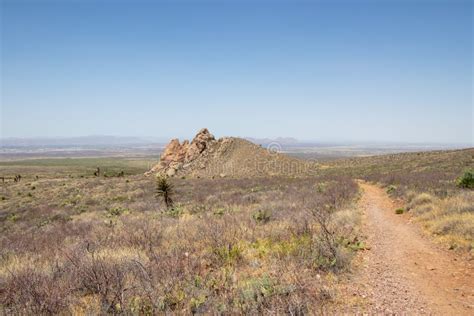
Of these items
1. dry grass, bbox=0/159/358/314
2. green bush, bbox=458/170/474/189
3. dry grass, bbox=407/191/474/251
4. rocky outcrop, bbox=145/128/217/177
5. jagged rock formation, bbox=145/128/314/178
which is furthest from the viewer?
rocky outcrop, bbox=145/128/217/177

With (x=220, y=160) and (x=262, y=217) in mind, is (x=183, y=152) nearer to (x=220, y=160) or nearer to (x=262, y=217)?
(x=220, y=160)

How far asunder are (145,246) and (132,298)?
3440mm

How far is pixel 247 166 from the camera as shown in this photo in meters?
46.3

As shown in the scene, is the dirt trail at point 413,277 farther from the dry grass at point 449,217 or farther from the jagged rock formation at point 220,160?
the jagged rock formation at point 220,160

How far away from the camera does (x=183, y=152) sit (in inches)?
2098

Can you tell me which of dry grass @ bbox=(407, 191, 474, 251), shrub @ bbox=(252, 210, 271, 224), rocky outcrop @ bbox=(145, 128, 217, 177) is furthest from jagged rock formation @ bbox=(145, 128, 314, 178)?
shrub @ bbox=(252, 210, 271, 224)

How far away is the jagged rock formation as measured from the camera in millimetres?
45750

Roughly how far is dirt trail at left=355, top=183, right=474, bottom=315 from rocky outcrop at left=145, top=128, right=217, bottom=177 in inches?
1678

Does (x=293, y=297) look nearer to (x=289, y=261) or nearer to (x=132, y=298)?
(x=289, y=261)

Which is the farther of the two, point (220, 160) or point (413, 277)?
point (220, 160)

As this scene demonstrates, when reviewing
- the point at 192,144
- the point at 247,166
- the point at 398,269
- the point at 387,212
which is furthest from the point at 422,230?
the point at 192,144

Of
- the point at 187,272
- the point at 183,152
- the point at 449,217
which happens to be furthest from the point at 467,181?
the point at 183,152

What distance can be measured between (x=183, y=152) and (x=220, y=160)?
870cm

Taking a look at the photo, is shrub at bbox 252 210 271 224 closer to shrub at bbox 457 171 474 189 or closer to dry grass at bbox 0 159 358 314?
dry grass at bbox 0 159 358 314
